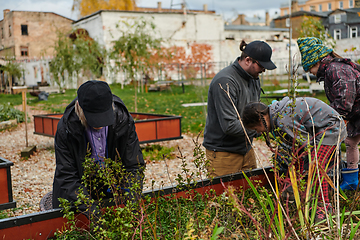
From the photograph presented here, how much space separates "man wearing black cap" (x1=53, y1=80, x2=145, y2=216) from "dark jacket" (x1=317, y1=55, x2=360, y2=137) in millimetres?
1769

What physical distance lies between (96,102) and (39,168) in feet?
15.7

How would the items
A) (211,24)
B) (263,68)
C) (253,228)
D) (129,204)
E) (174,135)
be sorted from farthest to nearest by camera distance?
(211,24), (174,135), (263,68), (253,228), (129,204)

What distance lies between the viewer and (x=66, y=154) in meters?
2.22

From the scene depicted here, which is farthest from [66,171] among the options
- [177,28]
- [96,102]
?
[177,28]

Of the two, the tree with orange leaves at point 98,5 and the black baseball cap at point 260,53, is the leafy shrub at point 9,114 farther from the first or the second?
the tree with orange leaves at point 98,5

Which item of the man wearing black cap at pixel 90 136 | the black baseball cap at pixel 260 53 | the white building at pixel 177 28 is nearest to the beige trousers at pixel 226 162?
the black baseball cap at pixel 260 53

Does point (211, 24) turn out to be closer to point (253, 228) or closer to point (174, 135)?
point (174, 135)

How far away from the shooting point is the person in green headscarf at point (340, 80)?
2965 millimetres

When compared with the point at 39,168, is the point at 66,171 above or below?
above

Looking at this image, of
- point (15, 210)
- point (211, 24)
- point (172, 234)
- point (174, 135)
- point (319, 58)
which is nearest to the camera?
point (172, 234)

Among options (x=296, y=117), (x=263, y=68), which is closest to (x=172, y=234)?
(x=296, y=117)

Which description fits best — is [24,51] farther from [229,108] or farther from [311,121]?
[311,121]

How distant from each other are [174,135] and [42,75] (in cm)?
2851

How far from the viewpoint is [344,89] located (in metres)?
2.96
